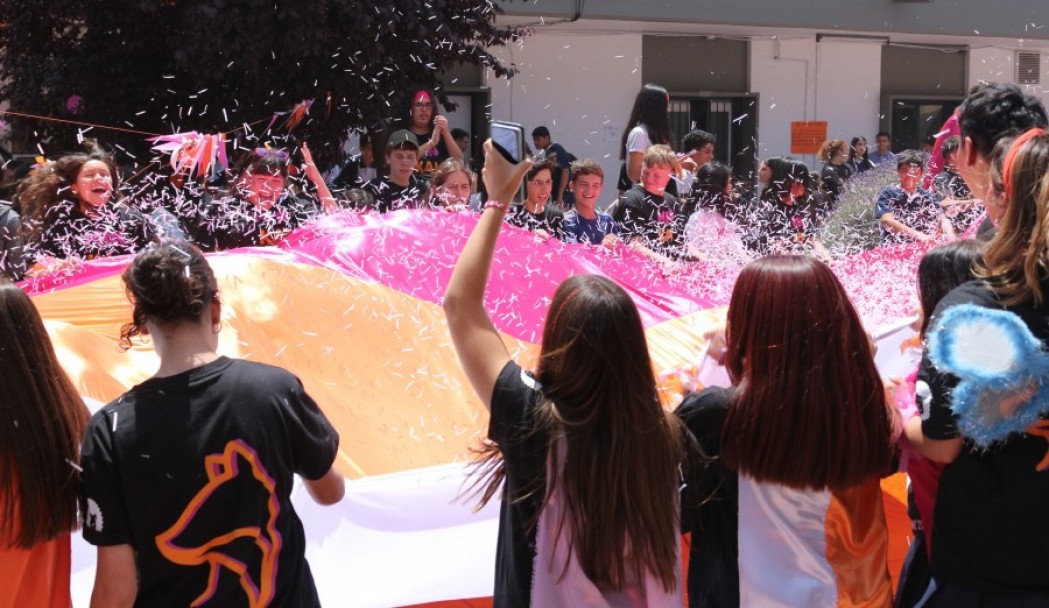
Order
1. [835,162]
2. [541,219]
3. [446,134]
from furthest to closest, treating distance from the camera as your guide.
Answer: [835,162], [446,134], [541,219]

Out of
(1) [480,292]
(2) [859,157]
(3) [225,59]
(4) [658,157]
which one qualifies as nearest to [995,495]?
(1) [480,292]

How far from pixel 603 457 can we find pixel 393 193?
3692mm

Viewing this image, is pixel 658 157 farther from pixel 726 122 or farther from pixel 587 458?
pixel 726 122

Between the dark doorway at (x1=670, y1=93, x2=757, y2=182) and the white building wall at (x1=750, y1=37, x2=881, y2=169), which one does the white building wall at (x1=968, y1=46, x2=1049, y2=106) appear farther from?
the dark doorway at (x1=670, y1=93, x2=757, y2=182)

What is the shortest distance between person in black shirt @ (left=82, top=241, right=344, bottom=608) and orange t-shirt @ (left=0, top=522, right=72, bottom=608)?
5.3 inches

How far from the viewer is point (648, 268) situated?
4.51m

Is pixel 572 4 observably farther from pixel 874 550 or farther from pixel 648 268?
pixel 874 550

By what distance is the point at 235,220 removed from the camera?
4531 millimetres

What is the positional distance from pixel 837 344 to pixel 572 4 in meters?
9.30

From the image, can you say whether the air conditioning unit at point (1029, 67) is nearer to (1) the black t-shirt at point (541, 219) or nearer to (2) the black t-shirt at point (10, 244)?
(1) the black t-shirt at point (541, 219)

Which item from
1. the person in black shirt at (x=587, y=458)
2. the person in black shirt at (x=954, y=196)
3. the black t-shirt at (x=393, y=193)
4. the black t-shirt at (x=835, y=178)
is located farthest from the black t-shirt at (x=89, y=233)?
the black t-shirt at (x=835, y=178)

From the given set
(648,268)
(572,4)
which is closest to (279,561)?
(648,268)

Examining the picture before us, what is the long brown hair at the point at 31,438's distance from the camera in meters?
2.11

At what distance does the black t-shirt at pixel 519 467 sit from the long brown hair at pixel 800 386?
1.24 ft
